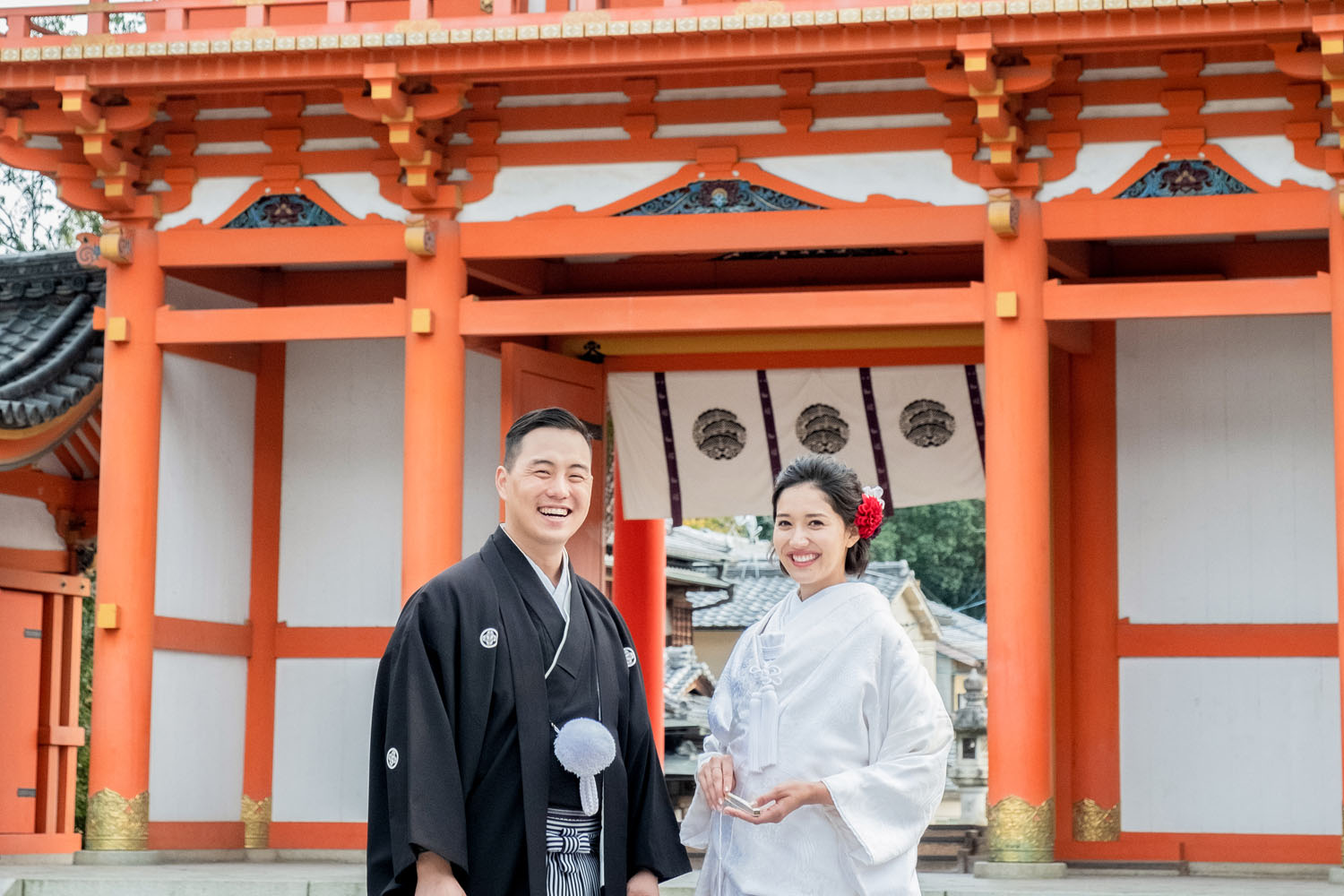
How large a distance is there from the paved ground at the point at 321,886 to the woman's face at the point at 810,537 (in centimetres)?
331

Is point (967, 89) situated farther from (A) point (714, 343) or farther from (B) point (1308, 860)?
(B) point (1308, 860)

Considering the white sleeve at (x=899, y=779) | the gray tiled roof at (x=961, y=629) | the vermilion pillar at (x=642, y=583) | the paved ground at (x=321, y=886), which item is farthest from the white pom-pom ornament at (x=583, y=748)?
the gray tiled roof at (x=961, y=629)

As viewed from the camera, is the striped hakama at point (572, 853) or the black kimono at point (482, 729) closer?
the black kimono at point (482, 729)

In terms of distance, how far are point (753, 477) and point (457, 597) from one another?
719 centimetres

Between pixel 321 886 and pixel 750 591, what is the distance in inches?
755

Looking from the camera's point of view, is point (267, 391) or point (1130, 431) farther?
point (267, 391)

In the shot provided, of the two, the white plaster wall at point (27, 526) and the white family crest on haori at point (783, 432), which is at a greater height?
the white family crest on haori at point (783, 432)

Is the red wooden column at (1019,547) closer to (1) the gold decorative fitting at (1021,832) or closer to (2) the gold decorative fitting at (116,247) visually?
(1) the gold decorative fitting at (1021,832)

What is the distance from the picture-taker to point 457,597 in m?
3.82

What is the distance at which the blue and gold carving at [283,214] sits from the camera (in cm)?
926

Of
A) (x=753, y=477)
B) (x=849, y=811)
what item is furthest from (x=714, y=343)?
(x=849, y=811)

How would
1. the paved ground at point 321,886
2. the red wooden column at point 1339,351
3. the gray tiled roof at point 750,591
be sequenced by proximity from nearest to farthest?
the paved ground at point 321,886, the red wooden column at point 1339,351, the gray tiled roof at point 750,591

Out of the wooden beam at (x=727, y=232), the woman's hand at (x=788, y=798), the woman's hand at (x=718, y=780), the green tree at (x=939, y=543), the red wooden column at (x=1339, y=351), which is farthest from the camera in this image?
the green tree at (x=939, y=543)

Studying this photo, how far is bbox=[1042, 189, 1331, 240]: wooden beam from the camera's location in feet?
26.9
